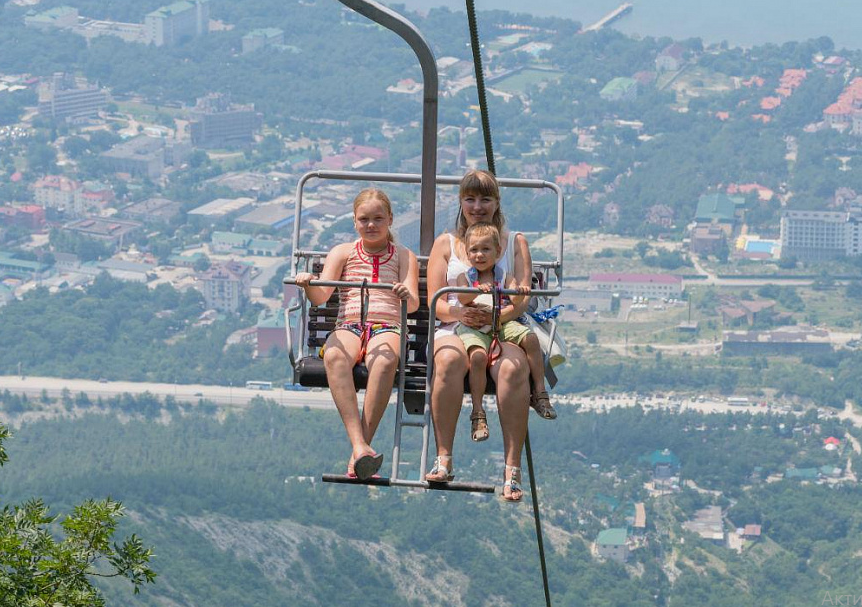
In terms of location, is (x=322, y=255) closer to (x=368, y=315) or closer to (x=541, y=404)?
(x=368, y=315)

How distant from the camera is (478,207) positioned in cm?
652

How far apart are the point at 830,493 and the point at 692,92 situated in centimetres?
6652

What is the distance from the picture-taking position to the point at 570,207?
381 feet

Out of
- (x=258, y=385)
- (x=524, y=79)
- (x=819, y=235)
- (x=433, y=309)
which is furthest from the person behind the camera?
(x=524, y=79)

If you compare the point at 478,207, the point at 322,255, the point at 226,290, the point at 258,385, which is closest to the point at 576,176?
the point at 226,290

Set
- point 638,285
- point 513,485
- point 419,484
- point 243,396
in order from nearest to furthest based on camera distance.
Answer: point 419,484 → point 513,485 → point 243,396 → point 638,285

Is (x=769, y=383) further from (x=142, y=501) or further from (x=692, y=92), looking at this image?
(x=692, y=92)

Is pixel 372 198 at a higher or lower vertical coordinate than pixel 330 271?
higher

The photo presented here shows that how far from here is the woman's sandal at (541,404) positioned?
6397 mm

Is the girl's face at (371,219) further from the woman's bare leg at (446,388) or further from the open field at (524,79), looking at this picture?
the open field at (524,79)

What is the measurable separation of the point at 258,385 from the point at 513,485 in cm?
8312

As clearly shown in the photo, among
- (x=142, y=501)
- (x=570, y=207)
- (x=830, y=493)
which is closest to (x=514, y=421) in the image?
(x=142, y=501)

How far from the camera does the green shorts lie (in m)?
6.45

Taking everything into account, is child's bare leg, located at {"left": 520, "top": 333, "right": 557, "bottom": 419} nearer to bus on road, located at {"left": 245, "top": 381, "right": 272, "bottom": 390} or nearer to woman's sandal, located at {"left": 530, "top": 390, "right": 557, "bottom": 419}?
woman's sandal, located at {"left": 530, "top": 390, "right": 557, "bottom": 419}
